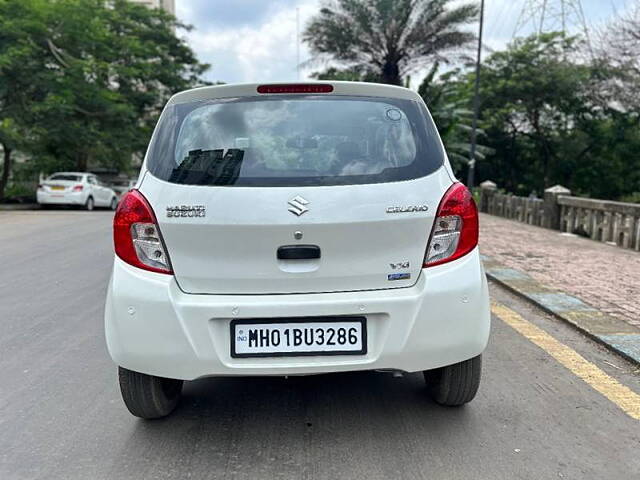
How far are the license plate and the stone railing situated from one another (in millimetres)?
9442

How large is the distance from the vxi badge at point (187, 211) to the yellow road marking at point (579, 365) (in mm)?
2559

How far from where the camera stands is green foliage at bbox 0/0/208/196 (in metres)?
20.0

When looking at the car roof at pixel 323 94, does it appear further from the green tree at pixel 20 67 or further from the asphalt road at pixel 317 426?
the green tree at pixel 20 67

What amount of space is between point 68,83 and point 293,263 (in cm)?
2119

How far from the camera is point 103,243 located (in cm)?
1066

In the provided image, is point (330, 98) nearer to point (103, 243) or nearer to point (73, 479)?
point (73, 479)

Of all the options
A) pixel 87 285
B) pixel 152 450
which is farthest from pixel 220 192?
pixel 87 285

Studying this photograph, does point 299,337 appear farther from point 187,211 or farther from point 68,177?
point 68,177

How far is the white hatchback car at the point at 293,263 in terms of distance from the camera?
2791 millimetres

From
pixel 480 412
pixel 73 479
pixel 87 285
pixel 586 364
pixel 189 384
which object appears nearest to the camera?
pixel 73 479

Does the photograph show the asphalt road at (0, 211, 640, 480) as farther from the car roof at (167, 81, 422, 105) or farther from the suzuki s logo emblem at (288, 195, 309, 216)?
the car roof at (167, 81, 422, 105)

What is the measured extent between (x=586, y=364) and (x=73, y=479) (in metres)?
3.32

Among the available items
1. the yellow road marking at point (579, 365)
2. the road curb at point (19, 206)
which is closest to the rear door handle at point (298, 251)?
the yellow road marking at point (579, 365)

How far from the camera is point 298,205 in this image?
279 cm
